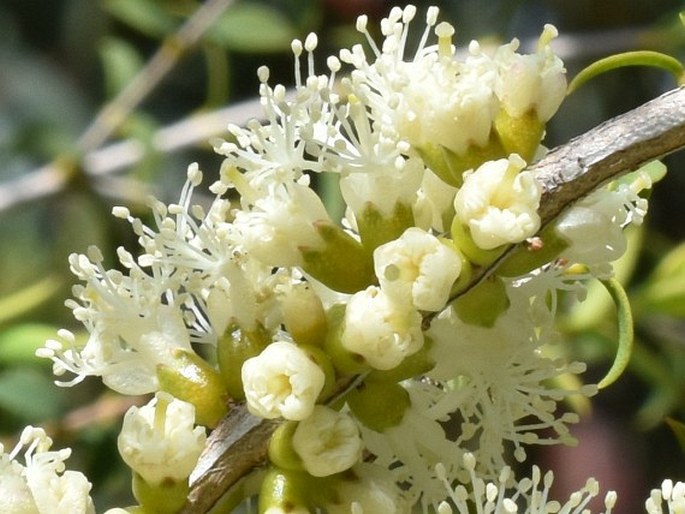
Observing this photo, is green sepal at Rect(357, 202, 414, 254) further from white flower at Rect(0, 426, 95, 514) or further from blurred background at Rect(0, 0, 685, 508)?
blurred background at Rect(0, 0, 685, 508)

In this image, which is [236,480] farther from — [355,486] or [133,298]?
[133,298]

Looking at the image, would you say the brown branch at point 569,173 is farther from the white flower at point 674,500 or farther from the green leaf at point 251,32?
the green leaf at point 251,32

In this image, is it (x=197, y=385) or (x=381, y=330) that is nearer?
(x=381, y=330)

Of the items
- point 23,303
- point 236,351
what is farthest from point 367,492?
point 23,303

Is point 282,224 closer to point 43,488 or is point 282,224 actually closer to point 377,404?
point 377,404

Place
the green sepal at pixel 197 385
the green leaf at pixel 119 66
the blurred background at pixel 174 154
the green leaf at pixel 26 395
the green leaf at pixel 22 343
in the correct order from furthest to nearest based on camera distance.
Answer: the green leaf at pixel 119 66
the blurred background at pixel 174 154
the green leaf at pixel 26 395
the green leaf at pixel 22 343
the green sepal at pixel 197 385

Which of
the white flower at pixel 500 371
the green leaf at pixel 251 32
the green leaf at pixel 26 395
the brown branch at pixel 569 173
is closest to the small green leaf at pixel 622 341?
the white flower at pixel 500 371
